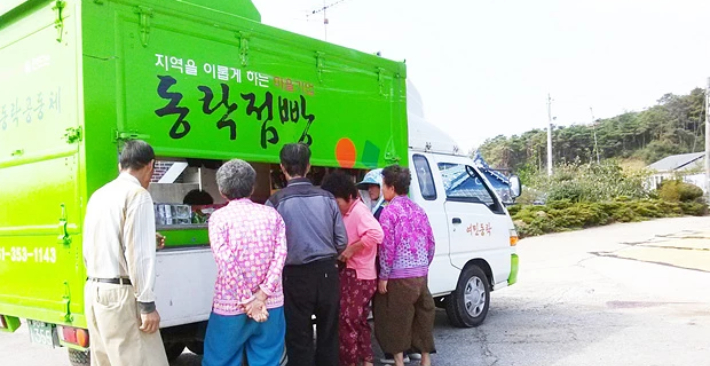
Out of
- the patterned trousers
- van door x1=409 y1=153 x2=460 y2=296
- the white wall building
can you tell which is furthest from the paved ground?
→ the white wall building

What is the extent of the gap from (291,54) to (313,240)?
5.11ft

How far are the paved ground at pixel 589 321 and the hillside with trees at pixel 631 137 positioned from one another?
51843mm

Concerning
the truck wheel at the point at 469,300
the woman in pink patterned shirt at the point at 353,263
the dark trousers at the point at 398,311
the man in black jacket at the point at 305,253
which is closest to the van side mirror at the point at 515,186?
the truck wheel at the point at 469,300

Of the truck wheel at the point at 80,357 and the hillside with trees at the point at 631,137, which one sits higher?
the hillside with trees at the point at 631,137

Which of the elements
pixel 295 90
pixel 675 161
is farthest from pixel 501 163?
pixel 295 90

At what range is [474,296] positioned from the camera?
22.3 feet

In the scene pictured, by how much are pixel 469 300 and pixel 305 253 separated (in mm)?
3247

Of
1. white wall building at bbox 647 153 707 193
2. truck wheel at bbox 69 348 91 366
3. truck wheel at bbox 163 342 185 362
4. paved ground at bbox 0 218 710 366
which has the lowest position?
Result: paved ground at bbox 0 218 710 366

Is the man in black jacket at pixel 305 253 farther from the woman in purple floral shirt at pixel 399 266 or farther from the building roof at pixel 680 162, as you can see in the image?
the building roof at pixel 680 162

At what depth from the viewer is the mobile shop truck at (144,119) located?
11.8 feet

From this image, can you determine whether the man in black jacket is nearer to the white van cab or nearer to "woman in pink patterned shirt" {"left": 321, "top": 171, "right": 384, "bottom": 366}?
"woman in pink patterned shirt" {"left": 321, "top": 171, "right": 384, "bottom": 366}

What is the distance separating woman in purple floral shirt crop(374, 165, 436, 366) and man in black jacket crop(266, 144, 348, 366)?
0.83 meters

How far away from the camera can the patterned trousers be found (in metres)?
4.75

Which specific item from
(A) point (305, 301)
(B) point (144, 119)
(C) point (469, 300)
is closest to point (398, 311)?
(A) point (305, 301)
